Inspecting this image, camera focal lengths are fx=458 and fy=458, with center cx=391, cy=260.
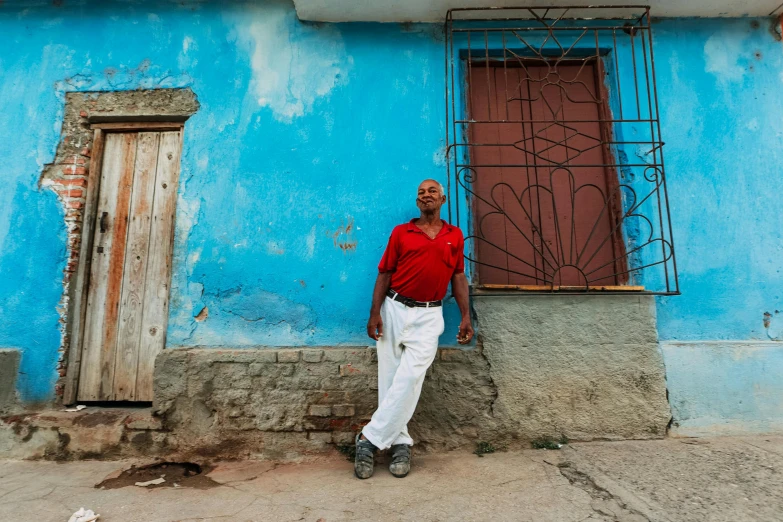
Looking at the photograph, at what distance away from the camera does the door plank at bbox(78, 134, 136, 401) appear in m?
3.25

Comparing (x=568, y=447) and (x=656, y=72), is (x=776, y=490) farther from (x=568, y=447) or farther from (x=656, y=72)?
(x=656, y=72)

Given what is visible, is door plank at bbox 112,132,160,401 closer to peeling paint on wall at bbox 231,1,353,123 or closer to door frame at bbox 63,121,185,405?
door frame at bbox 63,121,185,405

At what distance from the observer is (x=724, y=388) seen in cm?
304

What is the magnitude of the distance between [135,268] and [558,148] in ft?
10.7

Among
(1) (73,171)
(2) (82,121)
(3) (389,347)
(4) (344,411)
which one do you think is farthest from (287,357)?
(2) (82,121)

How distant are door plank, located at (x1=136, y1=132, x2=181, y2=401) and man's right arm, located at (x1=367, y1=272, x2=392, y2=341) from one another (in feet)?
5.02

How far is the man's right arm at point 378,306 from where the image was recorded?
2674 mm

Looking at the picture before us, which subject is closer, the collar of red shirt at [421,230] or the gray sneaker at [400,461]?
the gray sneaker at [400,461]

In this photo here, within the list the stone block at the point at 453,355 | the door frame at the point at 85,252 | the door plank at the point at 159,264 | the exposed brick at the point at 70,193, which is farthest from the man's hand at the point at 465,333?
the exposed brick at the point at 70,193

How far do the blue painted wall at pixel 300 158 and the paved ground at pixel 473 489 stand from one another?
0.77 m

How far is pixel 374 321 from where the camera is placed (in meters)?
2.68

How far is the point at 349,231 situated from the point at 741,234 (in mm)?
2786

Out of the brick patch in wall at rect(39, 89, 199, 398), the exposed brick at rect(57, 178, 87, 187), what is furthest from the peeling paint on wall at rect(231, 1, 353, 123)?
the exposed brick at rect(57, 178, 87, 187)

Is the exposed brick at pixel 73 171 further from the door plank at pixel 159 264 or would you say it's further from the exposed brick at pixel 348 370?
the exposed brick at pixel 348 370
